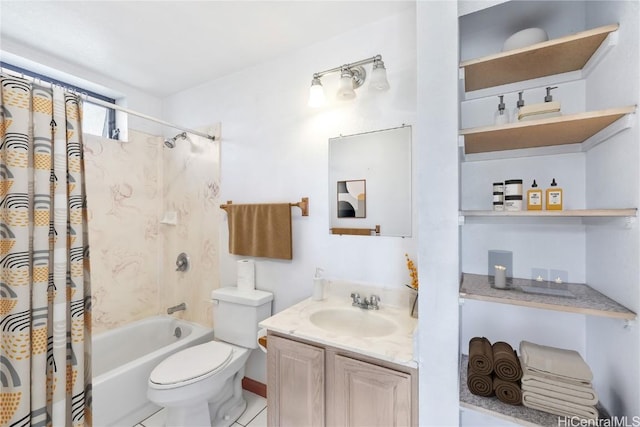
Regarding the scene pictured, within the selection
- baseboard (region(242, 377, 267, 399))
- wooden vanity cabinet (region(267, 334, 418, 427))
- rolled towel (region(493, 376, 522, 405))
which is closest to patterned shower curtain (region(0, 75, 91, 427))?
wooden vanity cabinet (region(267, 334, 418, 427))

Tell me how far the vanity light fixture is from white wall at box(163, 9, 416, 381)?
67 millimetres

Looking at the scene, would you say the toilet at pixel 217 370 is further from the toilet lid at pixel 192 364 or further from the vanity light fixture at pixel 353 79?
Answer: the vanity light fixture at pixel 353 79

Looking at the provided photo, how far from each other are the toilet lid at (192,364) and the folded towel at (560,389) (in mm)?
1544

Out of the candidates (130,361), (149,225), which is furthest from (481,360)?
(149,225)

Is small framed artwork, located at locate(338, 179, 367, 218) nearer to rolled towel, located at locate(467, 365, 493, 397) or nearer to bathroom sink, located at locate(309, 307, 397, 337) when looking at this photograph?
bathroom sink, located at locate(309, 307, 397, 337)

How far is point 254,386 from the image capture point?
2086mm

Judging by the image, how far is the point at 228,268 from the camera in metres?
2.25

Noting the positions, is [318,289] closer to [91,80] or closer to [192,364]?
[192,364]

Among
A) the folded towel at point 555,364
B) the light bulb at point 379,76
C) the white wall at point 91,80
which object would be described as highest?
the white wall at point 91,80

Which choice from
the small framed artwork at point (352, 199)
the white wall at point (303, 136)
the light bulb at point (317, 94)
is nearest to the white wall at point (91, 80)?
the white wall at point (303, 136)

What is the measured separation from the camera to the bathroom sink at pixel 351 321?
1498 millimetres

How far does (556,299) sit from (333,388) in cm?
97

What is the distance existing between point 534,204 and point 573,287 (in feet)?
1.31

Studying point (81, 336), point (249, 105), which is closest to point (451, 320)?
point (81, 336)
